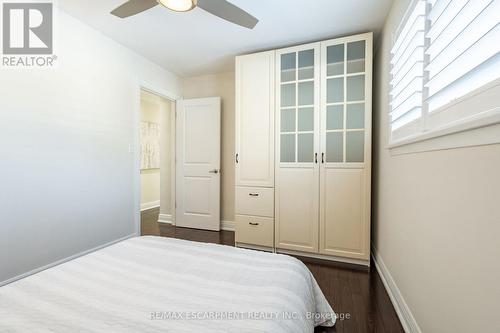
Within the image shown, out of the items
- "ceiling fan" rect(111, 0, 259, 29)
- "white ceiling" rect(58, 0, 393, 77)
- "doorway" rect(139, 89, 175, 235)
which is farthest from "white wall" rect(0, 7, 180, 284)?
"ceiling fan" rect(111, 0, 259, 29)

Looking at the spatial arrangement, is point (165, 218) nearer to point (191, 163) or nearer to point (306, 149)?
point (191, 163)

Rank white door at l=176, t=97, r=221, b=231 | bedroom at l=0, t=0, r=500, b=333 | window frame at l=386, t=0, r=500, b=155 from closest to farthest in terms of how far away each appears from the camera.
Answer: window frame at l=386, t=0, r=500, b=155 → bedroom at l=0, t=0, r=500, b=333 → white door at l=176, t=97, r=221, b=231

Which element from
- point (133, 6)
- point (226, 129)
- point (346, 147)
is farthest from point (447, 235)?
point (226, 129)

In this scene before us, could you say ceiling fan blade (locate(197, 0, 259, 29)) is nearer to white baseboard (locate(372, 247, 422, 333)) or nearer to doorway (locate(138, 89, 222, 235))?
doorway (locate(138, 89, 222, 235))

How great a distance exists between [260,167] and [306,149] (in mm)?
576

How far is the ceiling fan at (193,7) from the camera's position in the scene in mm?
1473

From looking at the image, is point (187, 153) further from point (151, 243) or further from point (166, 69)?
point (151, 243)

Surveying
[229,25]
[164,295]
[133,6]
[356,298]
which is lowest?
[356,298]

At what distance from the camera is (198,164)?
3691mm

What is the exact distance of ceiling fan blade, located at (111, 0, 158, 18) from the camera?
158cm

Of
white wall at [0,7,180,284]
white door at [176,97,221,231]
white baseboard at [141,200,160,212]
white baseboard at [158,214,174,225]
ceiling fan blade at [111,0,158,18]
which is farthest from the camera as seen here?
white baseboard at [141,200,160,212]

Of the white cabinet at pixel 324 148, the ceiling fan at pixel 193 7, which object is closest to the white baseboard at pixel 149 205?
the white cabinet at pixel 324 148

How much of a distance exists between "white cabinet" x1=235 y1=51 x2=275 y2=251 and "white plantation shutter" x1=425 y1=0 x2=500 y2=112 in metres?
1.68

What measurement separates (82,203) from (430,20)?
10.2ft
